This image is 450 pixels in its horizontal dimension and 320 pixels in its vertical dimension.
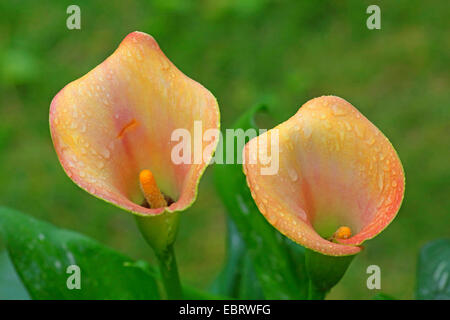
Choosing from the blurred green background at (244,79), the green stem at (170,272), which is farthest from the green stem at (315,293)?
the blurred green background at (244,79)

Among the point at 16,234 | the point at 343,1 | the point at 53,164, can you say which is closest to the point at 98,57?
the point at 53,164

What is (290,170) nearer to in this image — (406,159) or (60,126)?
(60,126)

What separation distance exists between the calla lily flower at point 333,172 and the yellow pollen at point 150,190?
13 centimetres

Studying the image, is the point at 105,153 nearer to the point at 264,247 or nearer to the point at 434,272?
the point at 264,247

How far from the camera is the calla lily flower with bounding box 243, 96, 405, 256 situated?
0.47m

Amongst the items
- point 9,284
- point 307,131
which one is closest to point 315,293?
point 307,131

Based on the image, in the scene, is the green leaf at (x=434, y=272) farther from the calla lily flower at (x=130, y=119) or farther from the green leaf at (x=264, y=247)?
the calla lily flower at (x=130, y=119)

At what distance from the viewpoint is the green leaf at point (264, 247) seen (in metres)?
0.68

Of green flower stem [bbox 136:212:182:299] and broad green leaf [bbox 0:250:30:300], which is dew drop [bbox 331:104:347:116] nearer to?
green flower stem [bbox 136:212:182:299]

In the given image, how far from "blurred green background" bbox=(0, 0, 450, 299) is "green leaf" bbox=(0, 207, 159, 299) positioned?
2.69 feet

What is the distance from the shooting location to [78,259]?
65 cm

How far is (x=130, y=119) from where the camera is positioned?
554 millimetres

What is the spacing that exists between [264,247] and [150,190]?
181 mm

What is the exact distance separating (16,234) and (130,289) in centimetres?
13
